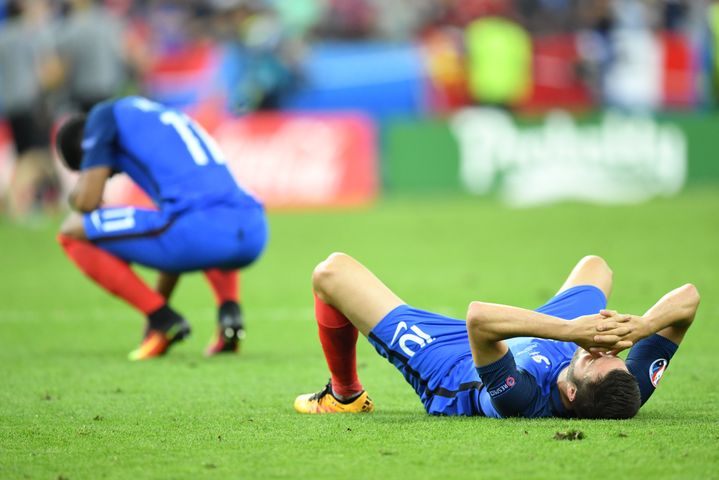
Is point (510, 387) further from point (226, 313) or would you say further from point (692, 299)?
point (226, 313)

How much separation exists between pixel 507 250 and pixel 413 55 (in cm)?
899

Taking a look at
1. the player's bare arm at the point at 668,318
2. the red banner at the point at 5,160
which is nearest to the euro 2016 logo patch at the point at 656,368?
the player's bare arm at the point at 668,318

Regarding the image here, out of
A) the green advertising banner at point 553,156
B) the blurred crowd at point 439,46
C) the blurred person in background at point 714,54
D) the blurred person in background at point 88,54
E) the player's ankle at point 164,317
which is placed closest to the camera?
the player's ankle at point 164,317

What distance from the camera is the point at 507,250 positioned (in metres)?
13.7

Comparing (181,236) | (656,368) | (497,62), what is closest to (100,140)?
(181,236)

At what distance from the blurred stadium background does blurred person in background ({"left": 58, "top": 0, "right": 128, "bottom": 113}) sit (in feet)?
0.14

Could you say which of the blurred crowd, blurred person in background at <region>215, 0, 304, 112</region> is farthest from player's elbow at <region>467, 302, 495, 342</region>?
blurred person in background at <region>215, 0, 304, 112</region>

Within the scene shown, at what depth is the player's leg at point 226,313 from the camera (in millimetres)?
7930

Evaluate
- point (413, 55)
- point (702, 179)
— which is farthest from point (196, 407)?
point (413, 55)

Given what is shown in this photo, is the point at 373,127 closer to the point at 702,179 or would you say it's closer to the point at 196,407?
the point at 702,179

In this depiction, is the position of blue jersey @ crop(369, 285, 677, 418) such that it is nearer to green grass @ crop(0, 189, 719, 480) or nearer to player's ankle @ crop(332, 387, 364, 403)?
green grass @ crop(0, 189, 719, 480)

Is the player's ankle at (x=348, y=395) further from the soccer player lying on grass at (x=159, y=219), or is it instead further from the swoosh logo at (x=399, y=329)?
the soccer player lying on grass at (x=159, y=219)

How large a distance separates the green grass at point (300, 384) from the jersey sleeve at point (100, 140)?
1.20 m

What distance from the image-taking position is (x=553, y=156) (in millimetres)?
19219
